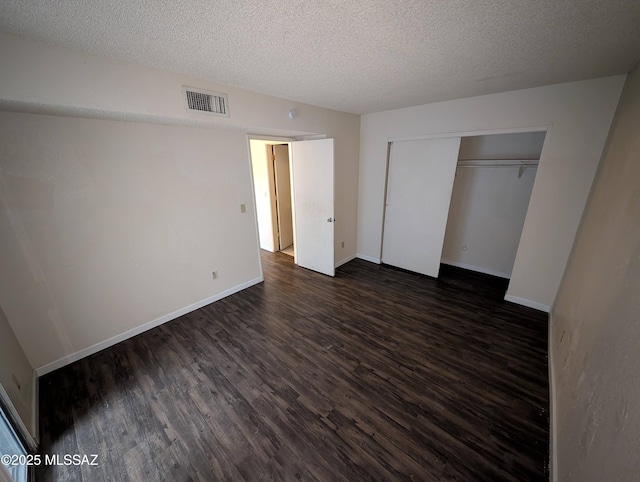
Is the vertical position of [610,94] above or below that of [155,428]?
above

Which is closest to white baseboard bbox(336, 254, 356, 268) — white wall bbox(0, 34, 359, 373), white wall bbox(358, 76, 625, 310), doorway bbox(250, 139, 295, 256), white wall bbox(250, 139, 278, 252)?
doorway bbox(250, 139, 295, 256)

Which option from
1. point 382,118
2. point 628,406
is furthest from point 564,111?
point 628,406

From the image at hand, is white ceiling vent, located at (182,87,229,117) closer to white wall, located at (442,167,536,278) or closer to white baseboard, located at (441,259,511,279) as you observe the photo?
white wall, located at (442,167,536,278)

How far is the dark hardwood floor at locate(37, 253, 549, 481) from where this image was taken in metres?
1.36

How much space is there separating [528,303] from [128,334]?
14.6 ft

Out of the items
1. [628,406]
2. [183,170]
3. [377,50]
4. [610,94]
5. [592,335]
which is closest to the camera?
[628,406]

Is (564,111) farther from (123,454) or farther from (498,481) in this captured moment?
(123,454)

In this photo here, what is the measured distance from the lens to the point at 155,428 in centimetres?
156

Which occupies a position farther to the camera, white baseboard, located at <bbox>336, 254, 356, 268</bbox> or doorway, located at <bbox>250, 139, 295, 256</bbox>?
doorway, located at <bbox>250, 139, 295, 256</bbox>

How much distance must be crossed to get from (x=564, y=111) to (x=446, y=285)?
7.35 feet

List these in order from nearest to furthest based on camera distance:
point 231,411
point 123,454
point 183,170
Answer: point 123,454, point 231,411, point 183,170

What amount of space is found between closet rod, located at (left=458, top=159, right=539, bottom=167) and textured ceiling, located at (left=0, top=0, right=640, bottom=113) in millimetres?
1084

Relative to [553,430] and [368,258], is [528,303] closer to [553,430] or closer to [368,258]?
[553,430]

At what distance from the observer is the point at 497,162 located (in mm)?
3146
